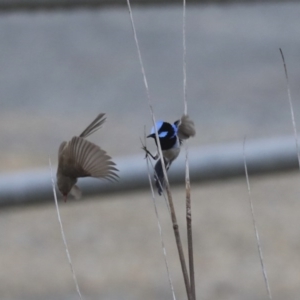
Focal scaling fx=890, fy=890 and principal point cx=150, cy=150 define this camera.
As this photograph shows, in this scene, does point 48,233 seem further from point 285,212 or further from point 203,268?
point 285,212

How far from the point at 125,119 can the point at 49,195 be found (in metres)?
4.20

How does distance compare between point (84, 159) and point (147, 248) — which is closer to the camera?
point (84, 159)

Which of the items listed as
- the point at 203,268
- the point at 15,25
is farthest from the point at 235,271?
the point at 15,25

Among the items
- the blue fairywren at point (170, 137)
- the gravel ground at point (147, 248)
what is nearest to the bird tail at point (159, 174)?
the blue fairywren at point (170, 137)

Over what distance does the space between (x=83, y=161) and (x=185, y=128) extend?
10 cm

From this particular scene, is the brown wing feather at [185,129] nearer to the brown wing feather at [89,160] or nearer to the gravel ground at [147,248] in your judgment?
the brown wing feather at [89,160]

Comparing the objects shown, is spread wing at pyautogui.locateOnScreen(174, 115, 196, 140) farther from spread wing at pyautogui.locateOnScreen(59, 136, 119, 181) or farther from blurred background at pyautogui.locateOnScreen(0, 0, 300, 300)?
blurred background at pyautogui.locateOnScreen(0, 0, 300, 300)

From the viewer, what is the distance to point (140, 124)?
18.4 feet

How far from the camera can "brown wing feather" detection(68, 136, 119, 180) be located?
0.73 meters

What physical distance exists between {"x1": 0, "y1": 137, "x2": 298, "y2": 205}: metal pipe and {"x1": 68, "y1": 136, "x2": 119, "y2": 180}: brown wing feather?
0.73 meters

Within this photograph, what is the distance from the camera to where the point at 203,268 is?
4051mm

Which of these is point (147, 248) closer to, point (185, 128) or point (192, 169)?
point (192, 169)

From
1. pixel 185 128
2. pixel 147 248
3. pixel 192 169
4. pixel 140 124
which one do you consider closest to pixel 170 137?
pixel 185 128

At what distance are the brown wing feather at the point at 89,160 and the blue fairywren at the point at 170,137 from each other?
1.6 inches
